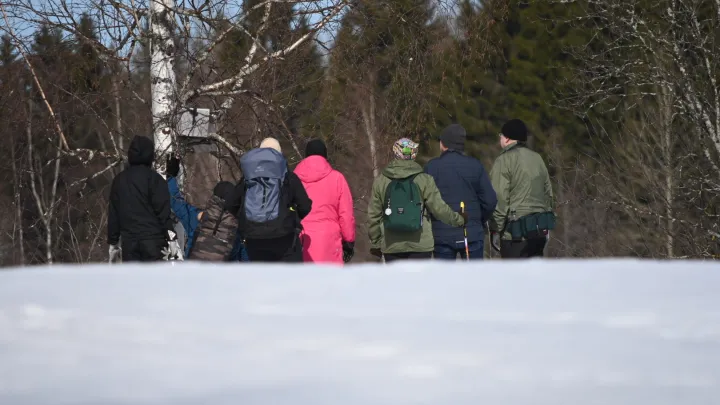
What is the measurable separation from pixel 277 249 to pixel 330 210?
64 cm

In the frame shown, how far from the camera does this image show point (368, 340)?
233 centimetres

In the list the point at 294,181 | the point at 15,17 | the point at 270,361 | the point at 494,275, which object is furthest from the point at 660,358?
the point at 15,17

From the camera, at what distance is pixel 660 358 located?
89.1 inches

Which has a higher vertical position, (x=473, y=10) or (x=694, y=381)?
(x=473, y=10)

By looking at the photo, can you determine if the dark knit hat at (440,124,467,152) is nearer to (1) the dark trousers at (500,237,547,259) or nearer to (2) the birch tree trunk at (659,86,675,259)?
(1) the dark trousers at (500,237,547,259)

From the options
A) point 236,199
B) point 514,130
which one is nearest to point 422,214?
point 514,130

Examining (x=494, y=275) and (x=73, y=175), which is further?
(x=73, y=175)

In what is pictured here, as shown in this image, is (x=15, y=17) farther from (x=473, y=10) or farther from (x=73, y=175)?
(x=73, y=175)

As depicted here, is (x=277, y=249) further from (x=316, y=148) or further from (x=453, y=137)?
(x=453, y=137)

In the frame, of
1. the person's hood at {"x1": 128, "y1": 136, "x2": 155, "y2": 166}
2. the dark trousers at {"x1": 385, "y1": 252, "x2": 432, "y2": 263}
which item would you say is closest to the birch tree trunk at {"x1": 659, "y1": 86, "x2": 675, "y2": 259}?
the dark trousers at {"x1": 385, "y1": 252, "x2": 432, "y2": 263}

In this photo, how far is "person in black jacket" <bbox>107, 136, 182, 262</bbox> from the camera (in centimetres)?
776

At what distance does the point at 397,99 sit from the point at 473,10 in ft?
6.46

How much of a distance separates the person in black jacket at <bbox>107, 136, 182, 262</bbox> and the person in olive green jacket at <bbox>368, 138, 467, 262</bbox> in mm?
1356

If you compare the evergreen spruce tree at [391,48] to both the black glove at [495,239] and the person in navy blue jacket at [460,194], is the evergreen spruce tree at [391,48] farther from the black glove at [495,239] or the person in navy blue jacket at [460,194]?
the person in navy blue jacket at [460,194]
